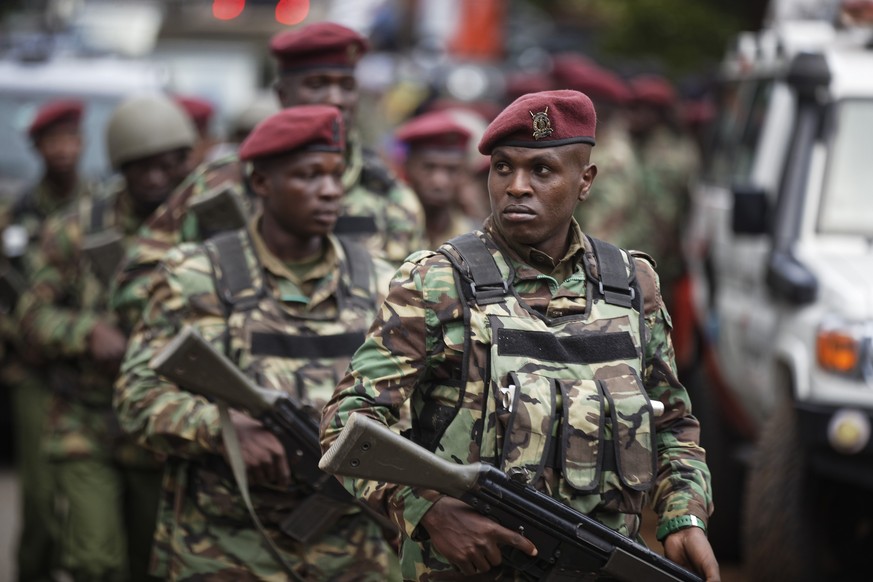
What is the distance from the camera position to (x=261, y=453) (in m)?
4.12

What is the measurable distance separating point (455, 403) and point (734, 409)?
5059 mm

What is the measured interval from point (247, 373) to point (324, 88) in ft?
5.38

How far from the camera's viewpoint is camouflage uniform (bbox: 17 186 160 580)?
6.00 m

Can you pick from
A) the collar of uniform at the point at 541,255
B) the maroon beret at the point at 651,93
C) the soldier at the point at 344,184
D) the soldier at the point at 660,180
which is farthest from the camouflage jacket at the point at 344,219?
the maroon beret at the point at 651,93

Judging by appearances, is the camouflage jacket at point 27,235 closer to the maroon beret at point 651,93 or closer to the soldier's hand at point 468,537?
the soldier's hand at point 468,537

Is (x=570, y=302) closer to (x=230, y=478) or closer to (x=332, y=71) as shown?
(x=230, y=478)

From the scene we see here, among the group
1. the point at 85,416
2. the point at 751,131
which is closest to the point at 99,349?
the point at 85,416

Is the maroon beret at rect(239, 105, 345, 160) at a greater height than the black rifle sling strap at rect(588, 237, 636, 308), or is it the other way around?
the maroon beret at rect(239, 105, 345, 160)

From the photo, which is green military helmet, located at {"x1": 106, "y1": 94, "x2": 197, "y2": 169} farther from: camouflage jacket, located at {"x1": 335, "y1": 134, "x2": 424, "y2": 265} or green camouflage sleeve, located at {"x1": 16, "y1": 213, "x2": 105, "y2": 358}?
camouflage jacket, located at {"x1": 335, "y1": 134, "x2": 424, "y2": 265}

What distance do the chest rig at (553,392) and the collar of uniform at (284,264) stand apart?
1.03m

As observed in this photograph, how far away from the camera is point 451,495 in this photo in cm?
320

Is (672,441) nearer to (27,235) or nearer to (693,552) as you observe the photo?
(693,552)

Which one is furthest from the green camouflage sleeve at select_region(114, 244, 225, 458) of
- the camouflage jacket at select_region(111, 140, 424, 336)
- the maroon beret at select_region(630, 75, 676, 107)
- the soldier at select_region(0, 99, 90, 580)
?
the maroon beret at select_region(630, 75, 676, 107)

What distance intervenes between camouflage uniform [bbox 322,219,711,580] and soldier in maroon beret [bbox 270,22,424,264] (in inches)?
74.1
